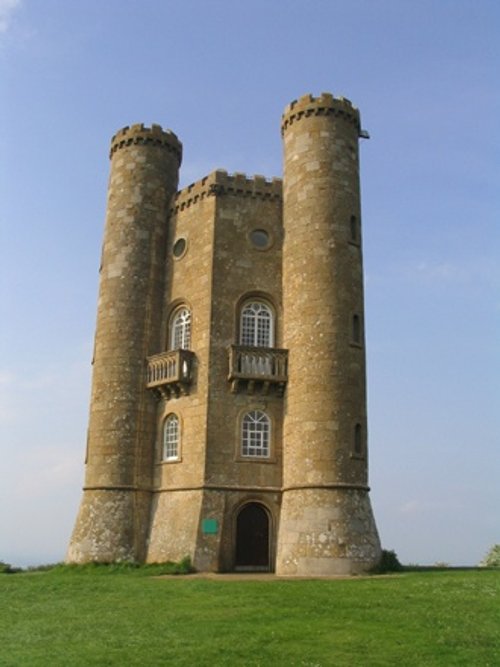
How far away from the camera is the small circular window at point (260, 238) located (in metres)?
32.5

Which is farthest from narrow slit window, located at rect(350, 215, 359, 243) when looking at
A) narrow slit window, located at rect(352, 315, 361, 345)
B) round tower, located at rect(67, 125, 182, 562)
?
round tower, located at rect(67, 125, 182, 562)

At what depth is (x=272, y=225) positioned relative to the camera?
108ft

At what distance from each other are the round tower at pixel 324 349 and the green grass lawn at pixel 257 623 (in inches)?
144

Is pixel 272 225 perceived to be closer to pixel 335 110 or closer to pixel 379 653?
pixel 335 110

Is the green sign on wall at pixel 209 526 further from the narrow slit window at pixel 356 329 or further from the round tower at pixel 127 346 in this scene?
the narrow slit window at pixel 356 329

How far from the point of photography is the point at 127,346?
32.7 m

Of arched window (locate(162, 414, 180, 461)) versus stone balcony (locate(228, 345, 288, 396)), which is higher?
stone balcony (locate(228, 345, 288, 396))

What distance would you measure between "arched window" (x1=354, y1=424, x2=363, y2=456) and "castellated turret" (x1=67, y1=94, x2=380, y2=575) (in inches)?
3.5

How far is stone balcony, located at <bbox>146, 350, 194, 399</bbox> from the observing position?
101 ft

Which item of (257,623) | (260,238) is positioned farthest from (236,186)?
(257,623)

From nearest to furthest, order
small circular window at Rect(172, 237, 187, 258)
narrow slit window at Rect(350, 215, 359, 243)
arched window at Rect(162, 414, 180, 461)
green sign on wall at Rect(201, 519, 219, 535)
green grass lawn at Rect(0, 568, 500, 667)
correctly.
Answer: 1. green grass lawn at Rect(0, 568, 500, 667)
2. green sign on wall at Rect(201, 519, 219, 535)
3. arched window at Rect(162, 414, 180, 461)
4. narrow slit window at Rect(350, 215, 359, 243)
5. small circular window at Rect(172, 237, 187, 258)

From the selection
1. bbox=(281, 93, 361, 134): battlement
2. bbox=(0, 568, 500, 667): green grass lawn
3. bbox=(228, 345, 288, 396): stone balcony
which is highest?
bbox=(281, 93, 361, 134): battlement

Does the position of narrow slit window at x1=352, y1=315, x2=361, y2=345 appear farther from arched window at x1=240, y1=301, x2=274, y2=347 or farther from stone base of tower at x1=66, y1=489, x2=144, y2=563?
stone base of tower at x1=66, y1=489, x2=144, y2=563

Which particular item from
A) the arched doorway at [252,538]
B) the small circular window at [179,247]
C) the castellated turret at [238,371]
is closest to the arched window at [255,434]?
the castellated turret at [238,371]
